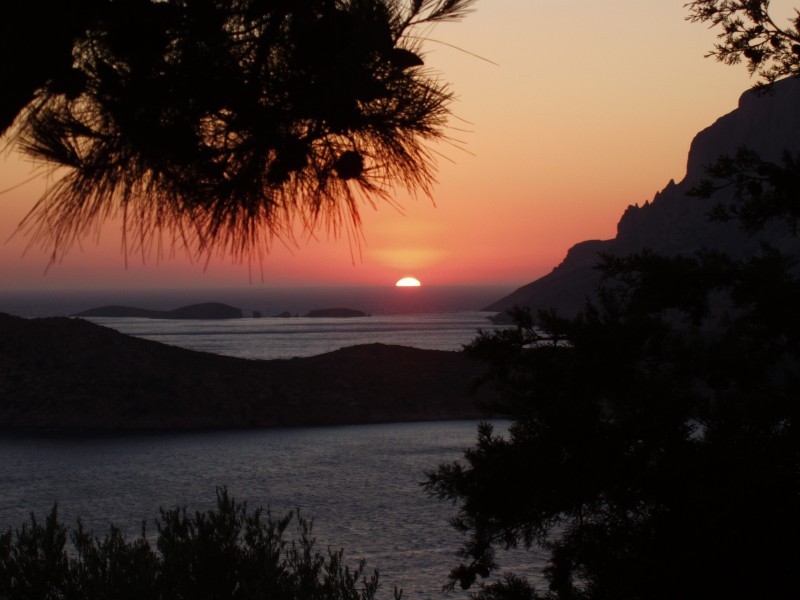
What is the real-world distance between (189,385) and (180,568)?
1096 inches

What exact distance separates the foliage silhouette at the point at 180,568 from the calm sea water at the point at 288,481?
554cm

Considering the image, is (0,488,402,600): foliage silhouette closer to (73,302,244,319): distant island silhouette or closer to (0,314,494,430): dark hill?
(0,314,494,430): dark hill

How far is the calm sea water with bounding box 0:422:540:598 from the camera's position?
49.6 feet

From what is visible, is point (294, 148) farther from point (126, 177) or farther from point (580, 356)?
point (580, 356)

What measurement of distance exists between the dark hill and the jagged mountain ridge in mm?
63176

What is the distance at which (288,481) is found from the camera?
872 inches

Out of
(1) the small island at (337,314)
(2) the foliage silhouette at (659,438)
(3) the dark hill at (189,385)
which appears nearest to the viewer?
(2) the foliage silhouette at (659,438)

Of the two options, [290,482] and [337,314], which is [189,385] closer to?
[290,482]

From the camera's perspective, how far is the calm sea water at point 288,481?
49.6ft

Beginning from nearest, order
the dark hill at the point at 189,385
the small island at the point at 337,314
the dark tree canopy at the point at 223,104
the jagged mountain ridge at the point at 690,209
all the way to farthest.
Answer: the dark tree canopy at the point at 223,104, the dark hill at the point at 189,385, the jagged mountain ridge at the point at 690,209, the small island at the point at 337,314

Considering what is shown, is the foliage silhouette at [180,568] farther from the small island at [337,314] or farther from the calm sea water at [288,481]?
the small island at [337,314]

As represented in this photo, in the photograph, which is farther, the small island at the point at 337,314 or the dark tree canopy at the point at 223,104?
the small island at the point at 337,314

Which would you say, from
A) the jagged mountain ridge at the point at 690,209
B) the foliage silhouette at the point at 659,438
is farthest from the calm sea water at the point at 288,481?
the jagged mountain ridge at the point at 690,209

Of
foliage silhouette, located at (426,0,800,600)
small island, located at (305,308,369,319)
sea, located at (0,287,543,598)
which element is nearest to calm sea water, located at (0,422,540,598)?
sea, located at (0,287,543,598)
